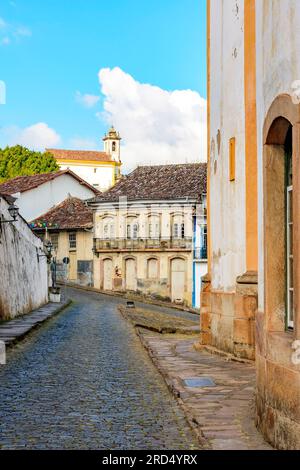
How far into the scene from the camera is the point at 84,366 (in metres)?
13.8

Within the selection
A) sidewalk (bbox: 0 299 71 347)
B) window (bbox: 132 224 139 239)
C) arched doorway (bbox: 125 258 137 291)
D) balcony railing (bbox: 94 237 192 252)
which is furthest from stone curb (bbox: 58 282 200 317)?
sidewalk (bbox: 0 299 71 347)

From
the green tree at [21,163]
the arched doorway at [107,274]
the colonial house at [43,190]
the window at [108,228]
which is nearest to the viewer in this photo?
the arched doorway at [107,274]

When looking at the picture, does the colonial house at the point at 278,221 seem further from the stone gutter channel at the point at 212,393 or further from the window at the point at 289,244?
the stone gutter channel at the point at 212,393

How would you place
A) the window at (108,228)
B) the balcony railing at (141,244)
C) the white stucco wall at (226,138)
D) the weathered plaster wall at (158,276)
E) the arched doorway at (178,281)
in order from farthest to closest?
the window at (108,228) → the balcony railing at (141,244) → the arched doorway at (178,281) → the weathered plaster wall at (158,276) → the white stucco wall at (226,138)

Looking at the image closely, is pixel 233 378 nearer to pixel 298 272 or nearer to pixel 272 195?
pixel 272 195

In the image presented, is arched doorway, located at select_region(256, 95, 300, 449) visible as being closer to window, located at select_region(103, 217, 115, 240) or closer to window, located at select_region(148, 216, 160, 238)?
window, located at select_region(148, 216, 160, 238)

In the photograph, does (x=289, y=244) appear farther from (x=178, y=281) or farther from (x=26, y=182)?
(x=26, y=182)

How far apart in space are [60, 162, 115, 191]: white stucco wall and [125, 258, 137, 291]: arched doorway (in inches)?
2198

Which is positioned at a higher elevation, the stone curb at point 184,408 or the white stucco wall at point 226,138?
the white stucco wall at point 226,138

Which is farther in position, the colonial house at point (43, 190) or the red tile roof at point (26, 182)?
the red tile roof at point (26, 182)

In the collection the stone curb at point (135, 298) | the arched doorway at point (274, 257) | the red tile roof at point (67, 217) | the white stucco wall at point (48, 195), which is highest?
the white stucco wall at point (48, 195)

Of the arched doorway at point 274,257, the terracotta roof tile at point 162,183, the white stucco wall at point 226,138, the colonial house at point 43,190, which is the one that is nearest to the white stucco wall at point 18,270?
the white stucco wall at point 226,138

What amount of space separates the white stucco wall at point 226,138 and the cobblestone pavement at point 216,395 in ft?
5.34

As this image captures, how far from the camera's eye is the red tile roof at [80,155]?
11344 cm
